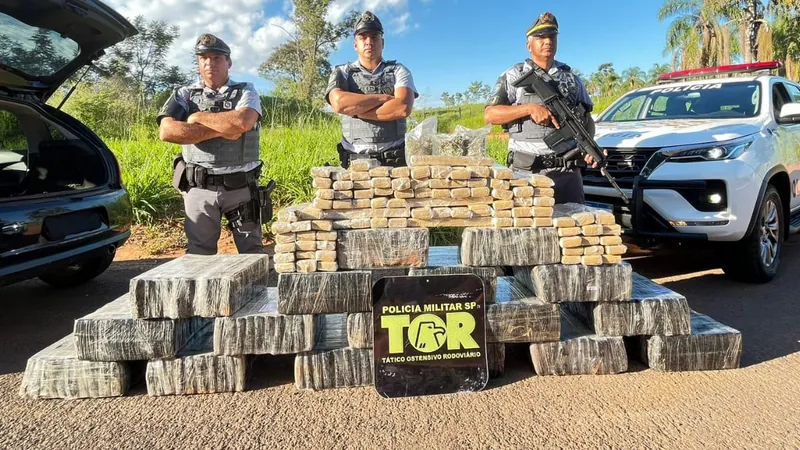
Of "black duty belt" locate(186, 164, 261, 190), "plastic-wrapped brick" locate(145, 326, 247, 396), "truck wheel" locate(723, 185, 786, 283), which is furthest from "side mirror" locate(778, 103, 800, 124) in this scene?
"plastic-wrapped brick" locate(145, 326, 247, 396)

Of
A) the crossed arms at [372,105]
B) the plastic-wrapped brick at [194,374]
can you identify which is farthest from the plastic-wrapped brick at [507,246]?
the plastic-wrapped brick at [194,374]

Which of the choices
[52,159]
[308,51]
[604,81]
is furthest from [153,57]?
[604,81]

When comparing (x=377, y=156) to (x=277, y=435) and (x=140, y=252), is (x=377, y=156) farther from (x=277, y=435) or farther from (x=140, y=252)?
(x=140, y=252)

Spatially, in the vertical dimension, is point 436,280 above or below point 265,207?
below

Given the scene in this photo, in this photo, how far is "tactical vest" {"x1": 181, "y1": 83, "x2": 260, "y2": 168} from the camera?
127 inches

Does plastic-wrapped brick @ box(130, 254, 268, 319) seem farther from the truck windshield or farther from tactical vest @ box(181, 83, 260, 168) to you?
the truck windshield

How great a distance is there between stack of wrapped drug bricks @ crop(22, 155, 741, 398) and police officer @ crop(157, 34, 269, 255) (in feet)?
3.05

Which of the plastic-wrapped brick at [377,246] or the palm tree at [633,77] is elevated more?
the palm tree at [633,77]

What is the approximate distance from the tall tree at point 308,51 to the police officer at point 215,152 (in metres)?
8.35

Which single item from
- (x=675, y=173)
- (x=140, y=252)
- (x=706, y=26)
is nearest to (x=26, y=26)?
(x=140, y=252)

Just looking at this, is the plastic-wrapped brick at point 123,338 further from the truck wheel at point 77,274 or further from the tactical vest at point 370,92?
the truck wheel at point 77,274

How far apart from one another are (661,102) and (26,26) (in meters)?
5.46

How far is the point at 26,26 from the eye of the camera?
342 centimetres

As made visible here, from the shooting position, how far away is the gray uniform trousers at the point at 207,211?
329 cm
